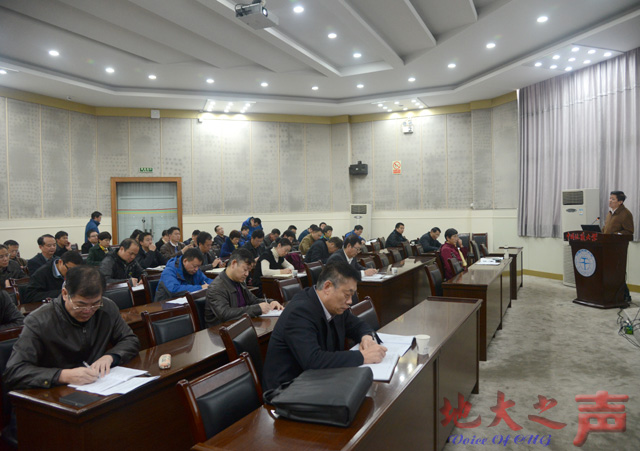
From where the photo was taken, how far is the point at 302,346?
1878mm

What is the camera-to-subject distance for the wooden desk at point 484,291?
166 inches

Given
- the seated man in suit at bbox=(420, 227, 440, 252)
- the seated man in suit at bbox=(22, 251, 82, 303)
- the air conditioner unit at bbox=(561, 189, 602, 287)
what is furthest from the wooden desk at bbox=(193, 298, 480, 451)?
the air conditioner unit at bbox=(561, 189, 602, 287)

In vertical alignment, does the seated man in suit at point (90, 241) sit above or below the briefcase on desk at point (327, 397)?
above

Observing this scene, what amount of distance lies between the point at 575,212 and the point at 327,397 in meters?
8.34

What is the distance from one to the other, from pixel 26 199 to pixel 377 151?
8855 mm

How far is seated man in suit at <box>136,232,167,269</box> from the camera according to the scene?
6.41m

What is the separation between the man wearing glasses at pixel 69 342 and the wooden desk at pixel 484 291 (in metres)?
3.10

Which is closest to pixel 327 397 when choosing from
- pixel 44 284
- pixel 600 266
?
pixel 44 284

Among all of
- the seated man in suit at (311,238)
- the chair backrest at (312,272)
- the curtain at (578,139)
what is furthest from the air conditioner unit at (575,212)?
the chair backrest at (312,272)

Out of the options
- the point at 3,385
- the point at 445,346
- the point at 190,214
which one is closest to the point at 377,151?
the point at 190,214

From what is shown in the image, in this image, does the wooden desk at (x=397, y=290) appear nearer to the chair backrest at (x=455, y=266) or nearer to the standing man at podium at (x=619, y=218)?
the chair backrest at (x=455, y=266)

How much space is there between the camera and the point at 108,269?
16.4 feet

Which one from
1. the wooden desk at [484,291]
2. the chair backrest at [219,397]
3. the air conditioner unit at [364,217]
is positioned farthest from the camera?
the air conditioner unit at [364,217]

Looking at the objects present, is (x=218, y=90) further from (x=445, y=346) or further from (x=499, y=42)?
(x=445, y=346)
